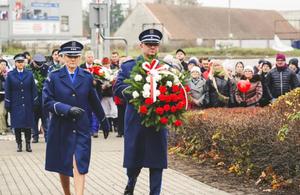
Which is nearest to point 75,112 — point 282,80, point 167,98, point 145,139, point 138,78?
point 138,78

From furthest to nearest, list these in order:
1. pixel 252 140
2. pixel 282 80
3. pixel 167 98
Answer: pixel 282 80, pixel 252 140, pixel 167 98

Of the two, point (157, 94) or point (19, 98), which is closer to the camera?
point (157, 94)

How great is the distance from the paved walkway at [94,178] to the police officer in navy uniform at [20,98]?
629mm

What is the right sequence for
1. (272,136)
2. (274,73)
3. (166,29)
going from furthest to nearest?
1. (166,29)
2. (274,73)
3. (272,136)

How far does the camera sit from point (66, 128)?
829cm

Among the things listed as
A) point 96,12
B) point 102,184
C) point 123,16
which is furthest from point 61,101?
point 123,16

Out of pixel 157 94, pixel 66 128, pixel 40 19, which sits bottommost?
pixel 66 128

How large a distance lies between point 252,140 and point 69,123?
281 cm

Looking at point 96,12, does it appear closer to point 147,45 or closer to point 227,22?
point 147,45

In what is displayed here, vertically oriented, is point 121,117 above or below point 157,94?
below

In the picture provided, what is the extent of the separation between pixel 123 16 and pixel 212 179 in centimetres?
10047

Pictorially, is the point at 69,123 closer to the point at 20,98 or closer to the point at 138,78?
the point at 138,78

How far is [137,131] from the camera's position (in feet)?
27.6

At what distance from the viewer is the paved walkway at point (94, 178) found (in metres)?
9.59
